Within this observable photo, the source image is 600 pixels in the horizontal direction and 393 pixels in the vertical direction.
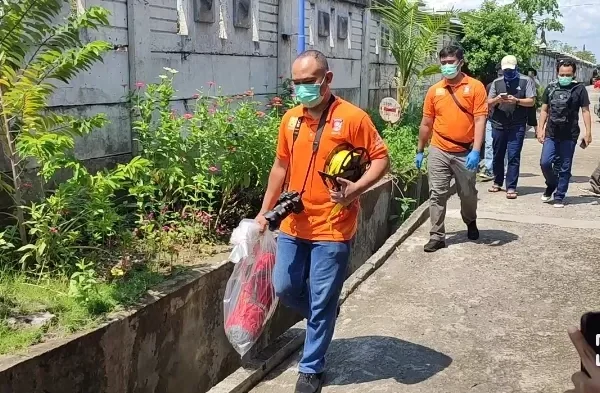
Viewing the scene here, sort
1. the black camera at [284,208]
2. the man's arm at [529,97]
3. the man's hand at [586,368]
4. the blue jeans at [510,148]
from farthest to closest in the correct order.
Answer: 1. the blue jeans at [510,148]
2. the man's arm at [529,97]
3. the black camera at [284,208]
4. the man's hand at [586,368]

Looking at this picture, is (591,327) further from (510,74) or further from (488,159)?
(488,159)

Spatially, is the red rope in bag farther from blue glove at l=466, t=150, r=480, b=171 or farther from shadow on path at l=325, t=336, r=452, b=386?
blue glove at l=466, t=150, r=480, b=171

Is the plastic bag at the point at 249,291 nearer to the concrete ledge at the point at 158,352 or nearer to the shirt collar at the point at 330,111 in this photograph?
the concrete ledge at the point at 158,352

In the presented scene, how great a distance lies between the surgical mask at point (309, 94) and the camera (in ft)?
12.2

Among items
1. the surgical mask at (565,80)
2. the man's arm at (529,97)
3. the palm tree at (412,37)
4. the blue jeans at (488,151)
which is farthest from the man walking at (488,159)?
the palm tree at (412,37)

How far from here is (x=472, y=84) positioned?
6.37 metres

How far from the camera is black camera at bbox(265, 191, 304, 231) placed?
378 cm

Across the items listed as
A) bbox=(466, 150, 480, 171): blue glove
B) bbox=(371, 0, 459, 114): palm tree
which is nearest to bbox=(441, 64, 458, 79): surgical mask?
bbox=(466, 150, 480, 171): blue glove

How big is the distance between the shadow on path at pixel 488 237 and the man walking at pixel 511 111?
1.95 m

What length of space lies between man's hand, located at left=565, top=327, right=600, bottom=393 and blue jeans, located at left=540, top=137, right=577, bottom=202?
303 inches

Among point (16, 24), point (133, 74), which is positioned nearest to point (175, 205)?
point (133, 74)

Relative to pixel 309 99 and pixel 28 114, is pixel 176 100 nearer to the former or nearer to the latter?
pixel 28 114

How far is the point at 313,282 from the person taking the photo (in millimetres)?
3832

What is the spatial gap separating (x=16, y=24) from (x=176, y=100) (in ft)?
10.9
